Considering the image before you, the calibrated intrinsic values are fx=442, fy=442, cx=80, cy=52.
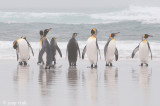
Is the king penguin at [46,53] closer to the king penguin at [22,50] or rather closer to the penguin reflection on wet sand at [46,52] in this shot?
the penguin reflection on wet sand at [46,52]

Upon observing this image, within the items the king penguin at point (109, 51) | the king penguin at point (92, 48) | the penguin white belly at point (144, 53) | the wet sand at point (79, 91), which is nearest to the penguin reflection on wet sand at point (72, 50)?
the king penguin at point (92, 48)

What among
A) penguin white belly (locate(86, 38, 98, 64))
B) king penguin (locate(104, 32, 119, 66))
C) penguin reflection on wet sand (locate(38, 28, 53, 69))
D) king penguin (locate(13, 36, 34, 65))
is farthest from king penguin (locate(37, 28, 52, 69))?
king penguin (locate(104, 32, 119, 66))

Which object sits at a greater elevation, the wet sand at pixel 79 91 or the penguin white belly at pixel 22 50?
the penguin white belly at pixel 22 50

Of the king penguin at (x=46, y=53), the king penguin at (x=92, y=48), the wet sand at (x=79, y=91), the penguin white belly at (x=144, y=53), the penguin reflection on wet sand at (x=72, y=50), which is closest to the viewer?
the wet sand at (x=79, y=91)

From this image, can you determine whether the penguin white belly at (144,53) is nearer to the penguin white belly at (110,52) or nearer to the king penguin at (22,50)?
the penguin white belly at (110,52)

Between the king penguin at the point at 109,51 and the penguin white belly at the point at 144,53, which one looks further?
the penguin white belly at the point at 144,53

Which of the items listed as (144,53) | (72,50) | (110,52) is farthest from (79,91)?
(144,53)

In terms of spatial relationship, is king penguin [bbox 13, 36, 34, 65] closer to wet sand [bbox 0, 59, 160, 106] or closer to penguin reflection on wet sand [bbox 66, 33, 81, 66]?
penguin reflection on wet sand [bbox 66, 33, 81, 66]

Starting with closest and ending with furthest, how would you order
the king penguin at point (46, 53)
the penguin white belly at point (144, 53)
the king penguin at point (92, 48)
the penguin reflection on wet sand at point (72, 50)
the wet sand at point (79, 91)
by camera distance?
the wet sand at point (79, 91) → the king penguin at point (46, 53) → the king penguin at point (92, 48) → the penguin reflection on wet sand at point (72, 50) → the penguin white belly at point (144, 53)

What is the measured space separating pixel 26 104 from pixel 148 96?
1.88 meters

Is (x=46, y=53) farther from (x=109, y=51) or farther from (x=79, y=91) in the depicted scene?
(x=79, y=91)

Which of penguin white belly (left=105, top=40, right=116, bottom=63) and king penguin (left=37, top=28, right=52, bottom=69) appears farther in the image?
penguin white belly (left=105, top=40, right=116, bottom=63)

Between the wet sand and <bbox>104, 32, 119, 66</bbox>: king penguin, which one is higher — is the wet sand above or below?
below

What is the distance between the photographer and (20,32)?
43.2m
